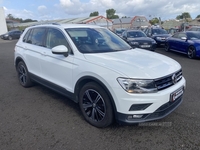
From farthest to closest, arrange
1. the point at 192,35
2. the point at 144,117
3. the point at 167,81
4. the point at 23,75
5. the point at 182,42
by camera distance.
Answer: the point at 182,42 < the point at 192,35 < the point at 23,75 < the point at 167,81 < the point at 144,117

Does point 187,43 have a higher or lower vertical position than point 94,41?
lower

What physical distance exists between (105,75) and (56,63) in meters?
1.41

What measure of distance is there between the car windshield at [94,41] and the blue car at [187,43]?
6769 mm

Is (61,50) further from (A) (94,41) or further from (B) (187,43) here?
(B) (187,43)

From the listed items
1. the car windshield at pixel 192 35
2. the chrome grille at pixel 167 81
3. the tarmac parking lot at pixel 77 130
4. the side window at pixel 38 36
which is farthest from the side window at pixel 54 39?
the car windshield at pixel 192 35

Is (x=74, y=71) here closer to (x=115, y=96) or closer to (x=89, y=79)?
(x=89, y=79)

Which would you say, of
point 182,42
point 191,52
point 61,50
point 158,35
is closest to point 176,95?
point 61,50

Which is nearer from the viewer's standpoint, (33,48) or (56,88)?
(56,88)

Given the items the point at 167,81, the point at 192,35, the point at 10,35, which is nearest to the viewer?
the point at 167,81

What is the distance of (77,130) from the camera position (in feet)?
10.7

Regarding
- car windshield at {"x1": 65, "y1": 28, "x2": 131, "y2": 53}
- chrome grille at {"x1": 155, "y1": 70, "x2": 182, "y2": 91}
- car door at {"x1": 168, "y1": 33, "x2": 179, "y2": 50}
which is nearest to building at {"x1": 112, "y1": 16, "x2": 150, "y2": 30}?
car door at {"x1": 168, "y1": 33, "x2": 179, "y2": 50}

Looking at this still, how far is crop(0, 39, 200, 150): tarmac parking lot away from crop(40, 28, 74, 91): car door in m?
0.65

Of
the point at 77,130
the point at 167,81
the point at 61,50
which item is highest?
the point at 61,50

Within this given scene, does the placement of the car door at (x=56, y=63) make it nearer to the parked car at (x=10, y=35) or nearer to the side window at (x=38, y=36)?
the side window at (x=38, y=36)
